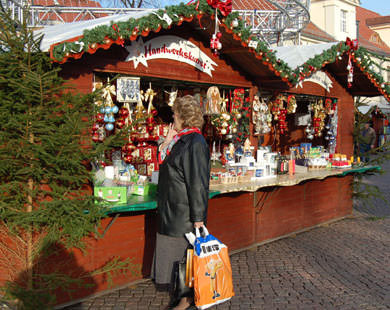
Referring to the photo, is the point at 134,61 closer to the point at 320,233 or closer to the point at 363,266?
the point at 363,266

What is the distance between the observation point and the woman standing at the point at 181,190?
402cm

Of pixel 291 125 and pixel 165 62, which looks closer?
pixel 165 62

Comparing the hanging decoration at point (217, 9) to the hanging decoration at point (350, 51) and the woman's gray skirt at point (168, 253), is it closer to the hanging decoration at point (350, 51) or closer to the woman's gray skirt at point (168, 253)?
the woman's gray skirt at point (168, 253)

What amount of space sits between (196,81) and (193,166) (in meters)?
2.32

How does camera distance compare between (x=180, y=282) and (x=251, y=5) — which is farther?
(x=251, y=5)

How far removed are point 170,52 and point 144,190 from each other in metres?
1.76

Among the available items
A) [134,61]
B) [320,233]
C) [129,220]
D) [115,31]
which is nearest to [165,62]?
[134,61]

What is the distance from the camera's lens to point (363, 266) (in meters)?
6.14

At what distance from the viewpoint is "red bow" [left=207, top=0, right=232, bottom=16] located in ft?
17.3

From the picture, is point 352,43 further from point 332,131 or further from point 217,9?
point 217,9

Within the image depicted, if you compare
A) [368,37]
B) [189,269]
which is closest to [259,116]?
[189,269]

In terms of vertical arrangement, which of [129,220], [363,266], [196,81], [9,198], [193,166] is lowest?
[363,266]

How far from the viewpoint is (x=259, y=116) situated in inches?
280

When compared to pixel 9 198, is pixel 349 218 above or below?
below
